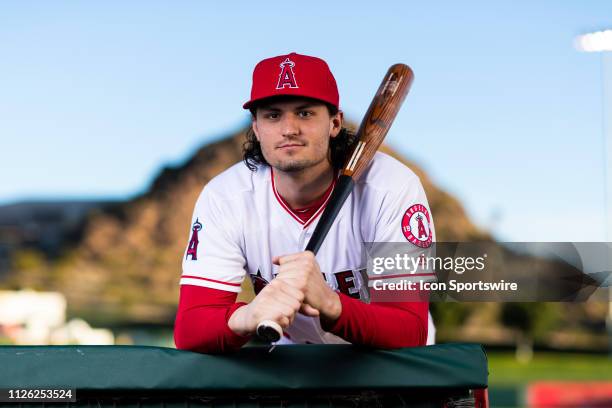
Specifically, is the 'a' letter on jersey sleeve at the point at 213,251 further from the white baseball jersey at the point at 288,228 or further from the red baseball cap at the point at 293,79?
the red baseball cap at the point at 293,79

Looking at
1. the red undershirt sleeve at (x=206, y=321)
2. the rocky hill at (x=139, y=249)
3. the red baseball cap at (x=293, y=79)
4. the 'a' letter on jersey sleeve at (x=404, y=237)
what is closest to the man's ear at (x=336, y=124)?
the red baseball cap at (x=293, y=79)

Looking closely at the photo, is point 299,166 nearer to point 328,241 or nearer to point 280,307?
point 328,241

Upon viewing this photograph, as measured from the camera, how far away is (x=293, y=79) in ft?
5.87

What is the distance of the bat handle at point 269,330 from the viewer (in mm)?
1379

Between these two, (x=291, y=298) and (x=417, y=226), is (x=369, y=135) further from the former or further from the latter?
(x=291, y=298)

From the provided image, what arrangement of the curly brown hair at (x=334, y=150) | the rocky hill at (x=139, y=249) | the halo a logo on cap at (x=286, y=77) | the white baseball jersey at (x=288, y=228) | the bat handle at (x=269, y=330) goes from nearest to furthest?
the bat handle at (x=269, y=330) < the halo a logo on cap at (x=286, y=77) < the white baseball jersey at (x=288, y=228) < the curly brown hair at (x=334, y=150) < the rocky hill at (x=139, y=249)

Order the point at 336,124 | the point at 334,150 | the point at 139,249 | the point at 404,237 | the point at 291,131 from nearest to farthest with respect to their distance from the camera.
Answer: the point at 291,131 < the point at 404,237 < the point at 336,124 < the point at 334,150 < the point at 139,249

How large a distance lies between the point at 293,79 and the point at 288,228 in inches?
19.0

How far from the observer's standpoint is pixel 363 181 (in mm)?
2039

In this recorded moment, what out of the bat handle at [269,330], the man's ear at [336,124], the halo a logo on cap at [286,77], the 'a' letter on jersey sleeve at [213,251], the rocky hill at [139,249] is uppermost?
the rocky hill at [139,249]

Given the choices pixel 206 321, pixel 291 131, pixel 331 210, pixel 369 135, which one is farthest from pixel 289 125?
pixel 206 321

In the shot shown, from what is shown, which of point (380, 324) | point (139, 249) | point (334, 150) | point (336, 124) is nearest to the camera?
point (380, 324)

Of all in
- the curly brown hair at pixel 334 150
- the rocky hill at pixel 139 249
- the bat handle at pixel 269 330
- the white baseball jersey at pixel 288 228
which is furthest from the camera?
the rocky hill at pixel 139 249

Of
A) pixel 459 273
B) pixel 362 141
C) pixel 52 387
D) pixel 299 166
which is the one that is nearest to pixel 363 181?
pixel 362 141
